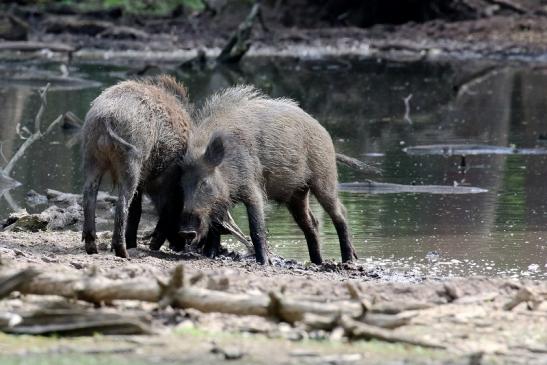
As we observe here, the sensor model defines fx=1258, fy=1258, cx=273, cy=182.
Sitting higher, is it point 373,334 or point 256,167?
point 256,167

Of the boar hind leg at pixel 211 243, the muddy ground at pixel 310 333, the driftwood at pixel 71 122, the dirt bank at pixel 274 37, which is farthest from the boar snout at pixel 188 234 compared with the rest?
the dirt bank at pixel 274 37

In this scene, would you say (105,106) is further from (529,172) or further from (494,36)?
(494,36)

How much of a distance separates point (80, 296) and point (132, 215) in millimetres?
4029

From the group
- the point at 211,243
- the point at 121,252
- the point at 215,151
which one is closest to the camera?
the point at 121,252

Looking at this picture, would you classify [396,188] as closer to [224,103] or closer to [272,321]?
[224,103]

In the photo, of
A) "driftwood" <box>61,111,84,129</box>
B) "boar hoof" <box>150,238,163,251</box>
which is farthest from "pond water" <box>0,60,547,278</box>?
"boar hoof" <box>150,238,163,251</box>

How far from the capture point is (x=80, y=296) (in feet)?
22.1

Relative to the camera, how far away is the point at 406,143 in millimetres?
18812

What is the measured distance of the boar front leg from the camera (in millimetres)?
10305

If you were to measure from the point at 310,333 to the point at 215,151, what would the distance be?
13.2 feet

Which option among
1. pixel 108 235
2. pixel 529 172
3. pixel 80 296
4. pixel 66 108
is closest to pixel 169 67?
pixel 66 108

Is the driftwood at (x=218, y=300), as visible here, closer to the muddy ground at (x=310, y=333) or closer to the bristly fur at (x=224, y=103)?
the muddy ground at (x=310, y=333)

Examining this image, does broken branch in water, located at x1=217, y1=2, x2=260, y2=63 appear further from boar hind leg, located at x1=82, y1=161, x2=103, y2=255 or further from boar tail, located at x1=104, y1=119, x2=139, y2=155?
boar tail, located at x1=104, y1=119, x2=139, y2=155

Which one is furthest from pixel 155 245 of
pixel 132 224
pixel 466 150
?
pixel 466 150
